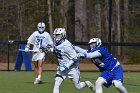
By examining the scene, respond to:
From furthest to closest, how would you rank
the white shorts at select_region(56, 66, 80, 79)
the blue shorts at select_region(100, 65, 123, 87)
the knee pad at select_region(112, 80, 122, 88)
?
the white shorts at select_region(56, 66, 80, 79)
the blue shorts at select_region(100, 65, 123, 87)
the knee pad at select_region(112, 80, 122, 88)

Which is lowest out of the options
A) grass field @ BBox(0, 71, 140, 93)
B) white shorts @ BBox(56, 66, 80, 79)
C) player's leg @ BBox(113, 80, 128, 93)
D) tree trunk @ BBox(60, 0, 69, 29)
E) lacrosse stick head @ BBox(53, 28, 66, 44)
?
grass field @ BBox(0, 71, 140, 93)

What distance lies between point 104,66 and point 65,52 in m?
1.17

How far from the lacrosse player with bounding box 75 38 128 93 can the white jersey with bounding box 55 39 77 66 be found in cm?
69

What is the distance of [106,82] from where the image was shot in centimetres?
1339

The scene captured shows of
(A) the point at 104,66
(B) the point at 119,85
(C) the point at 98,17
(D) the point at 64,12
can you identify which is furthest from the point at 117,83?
(C) the point at 98,17

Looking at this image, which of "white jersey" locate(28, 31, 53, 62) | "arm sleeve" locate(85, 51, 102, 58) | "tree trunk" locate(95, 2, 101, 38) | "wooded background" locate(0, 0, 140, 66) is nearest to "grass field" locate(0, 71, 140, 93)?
"white jersey" locate(28, 31, 53, 62)

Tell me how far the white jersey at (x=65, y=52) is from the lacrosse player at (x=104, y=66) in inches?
27.2

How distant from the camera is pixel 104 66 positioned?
1345 cm

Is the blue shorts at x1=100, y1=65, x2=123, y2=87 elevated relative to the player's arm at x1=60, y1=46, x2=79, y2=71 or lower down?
lower down

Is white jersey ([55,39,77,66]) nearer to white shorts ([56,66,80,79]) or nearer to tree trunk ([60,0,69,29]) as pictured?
white shorts ([56,66,80,79])

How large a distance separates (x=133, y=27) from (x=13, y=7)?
34.6 ft

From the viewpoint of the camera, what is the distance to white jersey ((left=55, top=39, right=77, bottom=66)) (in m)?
14.1

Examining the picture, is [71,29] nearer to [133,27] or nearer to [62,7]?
[62,7]

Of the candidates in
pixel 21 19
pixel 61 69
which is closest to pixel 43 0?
pixel 21 19
